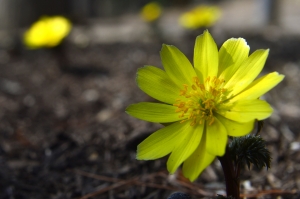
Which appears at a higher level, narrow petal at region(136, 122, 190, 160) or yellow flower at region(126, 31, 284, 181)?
yellow flower at region(126, 31, 284, 181)

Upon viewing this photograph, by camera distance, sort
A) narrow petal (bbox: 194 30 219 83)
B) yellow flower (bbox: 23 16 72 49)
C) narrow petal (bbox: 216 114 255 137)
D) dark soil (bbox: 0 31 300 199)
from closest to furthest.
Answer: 1. narrow petal (bbox: 216 114 255 137)
2. narrow petal (bbox: 194 30 219 83)
3. dark soil (bbox: 0 31 300 199)
4. yellow flower (bbox: 23 16 72 49)

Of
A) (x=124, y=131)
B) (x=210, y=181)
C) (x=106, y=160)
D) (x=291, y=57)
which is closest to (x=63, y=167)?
(x=106, y=160)

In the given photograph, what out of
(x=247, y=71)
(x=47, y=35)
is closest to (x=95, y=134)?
(x=247, y=71)

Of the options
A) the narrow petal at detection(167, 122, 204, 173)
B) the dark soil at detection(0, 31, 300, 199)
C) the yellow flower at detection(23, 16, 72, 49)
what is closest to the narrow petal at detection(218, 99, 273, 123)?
the narrow petal at detection(167, 122, 204, 173)

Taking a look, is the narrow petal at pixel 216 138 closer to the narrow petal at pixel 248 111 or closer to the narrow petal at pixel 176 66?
the narrow petal at pixel 248 111

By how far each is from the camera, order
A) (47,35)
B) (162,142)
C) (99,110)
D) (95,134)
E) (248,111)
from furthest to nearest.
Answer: (47,35), (99,110), (95,134), (162,142), (248,111)

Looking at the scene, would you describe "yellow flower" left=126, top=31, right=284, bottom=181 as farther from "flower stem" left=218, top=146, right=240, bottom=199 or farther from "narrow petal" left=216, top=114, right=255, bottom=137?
"flower stem" left=218, top=146, right=240, bottom=199

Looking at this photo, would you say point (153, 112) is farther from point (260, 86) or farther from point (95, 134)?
point (95, 134)

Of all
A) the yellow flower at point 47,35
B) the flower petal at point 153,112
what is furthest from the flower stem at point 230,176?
the yellow flower at point 47,35
